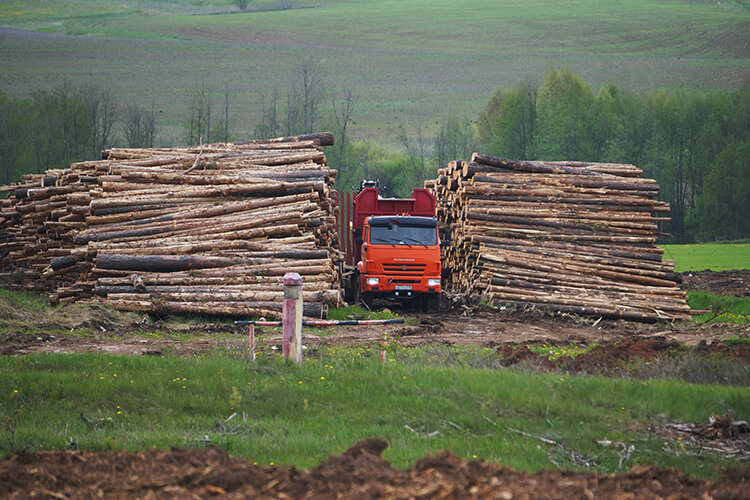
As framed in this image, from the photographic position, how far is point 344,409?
30.4 feet

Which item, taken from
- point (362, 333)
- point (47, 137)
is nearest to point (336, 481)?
point (362, 333)

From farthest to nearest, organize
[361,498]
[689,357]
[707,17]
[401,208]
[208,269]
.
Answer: [707,17] < [401,208] < [208,269] < [689,357] < [361,498]

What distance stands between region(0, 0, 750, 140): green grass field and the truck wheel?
95.7m

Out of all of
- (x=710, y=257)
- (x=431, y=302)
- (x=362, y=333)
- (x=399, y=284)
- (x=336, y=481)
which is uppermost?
(x=336, y=481)

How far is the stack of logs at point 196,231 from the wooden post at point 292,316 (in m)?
8.13

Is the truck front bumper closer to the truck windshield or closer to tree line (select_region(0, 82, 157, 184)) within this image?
the truck windshield

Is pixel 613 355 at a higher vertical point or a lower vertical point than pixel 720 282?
higher

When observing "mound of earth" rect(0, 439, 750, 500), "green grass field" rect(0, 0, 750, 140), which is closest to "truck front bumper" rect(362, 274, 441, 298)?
"mound of earth" rect(0, 439, 750, 500)

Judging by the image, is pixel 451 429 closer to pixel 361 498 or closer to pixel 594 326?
pixel 361 498

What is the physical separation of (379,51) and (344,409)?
15918cm

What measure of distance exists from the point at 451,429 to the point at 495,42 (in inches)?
6595

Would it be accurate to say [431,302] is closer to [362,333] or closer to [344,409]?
[362,333]

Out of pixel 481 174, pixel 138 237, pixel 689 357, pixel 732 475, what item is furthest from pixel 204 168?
pixel 732 475

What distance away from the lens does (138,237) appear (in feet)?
68.7
